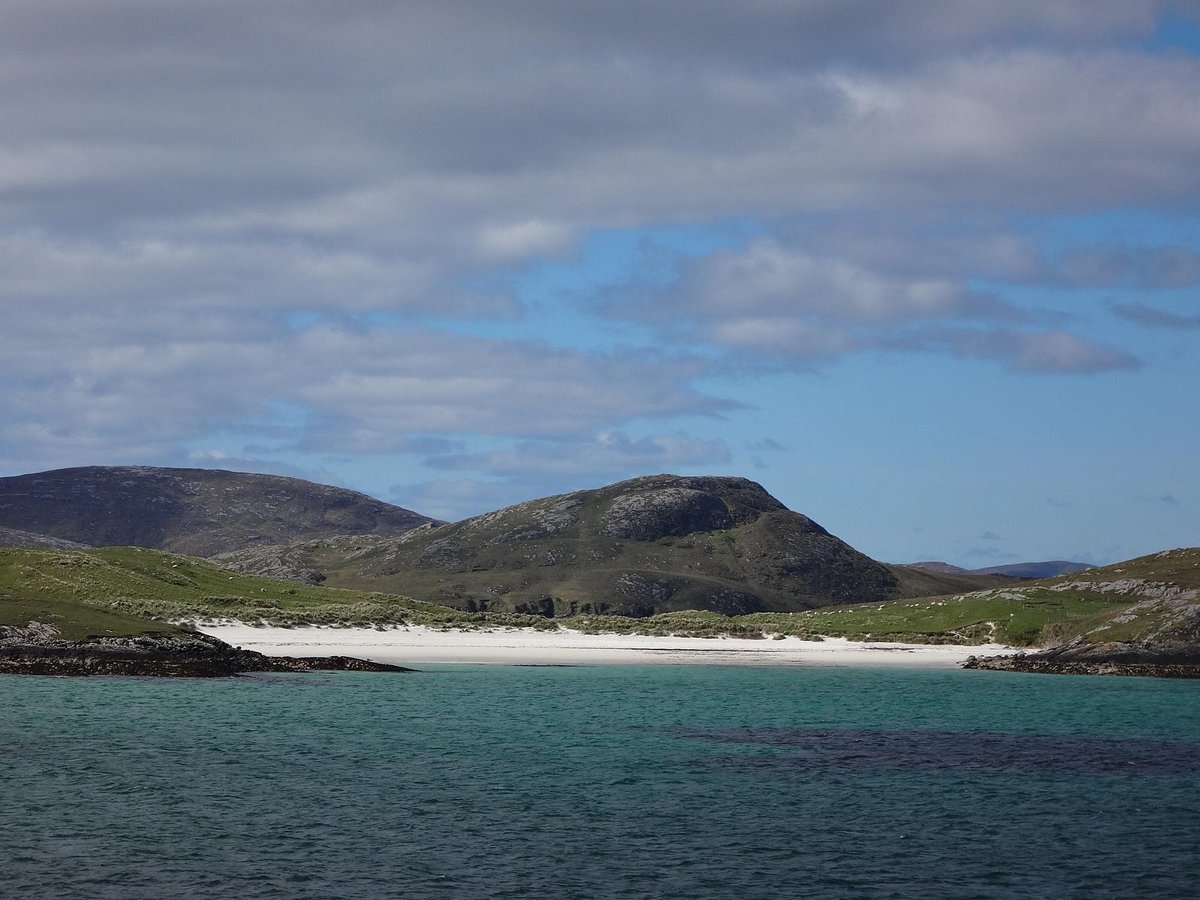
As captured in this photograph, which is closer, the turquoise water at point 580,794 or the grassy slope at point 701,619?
the turquoise water at point 580,794

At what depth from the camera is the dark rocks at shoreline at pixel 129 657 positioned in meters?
75.6

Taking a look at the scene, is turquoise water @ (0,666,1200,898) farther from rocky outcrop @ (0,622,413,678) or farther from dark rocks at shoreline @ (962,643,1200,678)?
dark rocks at shoreline @ (962,643,1200,678)

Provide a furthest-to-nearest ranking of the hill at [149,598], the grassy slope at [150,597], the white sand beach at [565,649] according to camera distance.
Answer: the white sand beach at [565,649] → the grassy slope at [150,597] → the hill at [149,598]

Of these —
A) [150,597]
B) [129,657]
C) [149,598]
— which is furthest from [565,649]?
[129,657]

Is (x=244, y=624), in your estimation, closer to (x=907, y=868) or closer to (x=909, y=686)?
(x=909, y=686)

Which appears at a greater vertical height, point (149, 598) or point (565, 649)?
point (149, 598)

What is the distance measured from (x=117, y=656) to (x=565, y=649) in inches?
1649

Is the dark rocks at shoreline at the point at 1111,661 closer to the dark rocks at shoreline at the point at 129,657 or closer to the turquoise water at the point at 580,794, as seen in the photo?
the turquoise water at the point at 580,794

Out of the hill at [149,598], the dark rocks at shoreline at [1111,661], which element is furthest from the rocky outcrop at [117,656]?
the dark rocks at shoreline at [1111,661]

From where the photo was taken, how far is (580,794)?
4119 centimetres

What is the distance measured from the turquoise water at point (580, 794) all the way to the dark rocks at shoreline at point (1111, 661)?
19944 mm

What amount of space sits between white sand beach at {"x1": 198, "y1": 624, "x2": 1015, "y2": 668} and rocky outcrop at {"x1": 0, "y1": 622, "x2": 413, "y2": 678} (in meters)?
12.4

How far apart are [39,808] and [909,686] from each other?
5818cm

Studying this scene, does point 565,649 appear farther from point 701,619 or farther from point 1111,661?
point 1111,661
